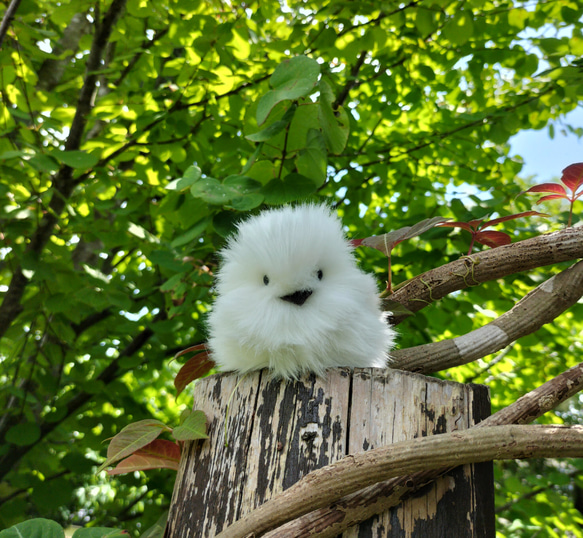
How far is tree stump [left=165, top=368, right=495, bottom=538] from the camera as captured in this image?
0.91 meters

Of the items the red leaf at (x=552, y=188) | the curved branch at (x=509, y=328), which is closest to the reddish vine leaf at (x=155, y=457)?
the curved branch at (x=509, y=328)

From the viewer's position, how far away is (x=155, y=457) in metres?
1.20

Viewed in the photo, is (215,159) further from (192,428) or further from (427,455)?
(427,455)

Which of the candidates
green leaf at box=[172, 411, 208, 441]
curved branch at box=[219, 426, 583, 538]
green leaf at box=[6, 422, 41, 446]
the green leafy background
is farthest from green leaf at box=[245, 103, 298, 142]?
green leaf at box=[6, 422, 41, 446]

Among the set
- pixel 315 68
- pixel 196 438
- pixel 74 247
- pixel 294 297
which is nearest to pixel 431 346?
pixel 294 297

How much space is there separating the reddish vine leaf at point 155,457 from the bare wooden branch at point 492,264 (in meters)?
0.64

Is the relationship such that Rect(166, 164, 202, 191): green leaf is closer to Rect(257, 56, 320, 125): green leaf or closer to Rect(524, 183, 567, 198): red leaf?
Rect(257, 56, 320, 125): green leaf

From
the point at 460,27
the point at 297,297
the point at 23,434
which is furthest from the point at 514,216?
the point at 23,434

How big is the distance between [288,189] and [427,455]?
3.15ft

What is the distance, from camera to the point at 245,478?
100cm

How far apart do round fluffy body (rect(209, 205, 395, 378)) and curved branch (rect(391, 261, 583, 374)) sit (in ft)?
0.34

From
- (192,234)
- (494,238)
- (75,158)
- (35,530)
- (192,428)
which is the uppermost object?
(75,158)

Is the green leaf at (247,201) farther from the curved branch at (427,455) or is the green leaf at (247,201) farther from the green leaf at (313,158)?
the curved branch at (427,455)

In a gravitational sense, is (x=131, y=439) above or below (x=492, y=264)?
below
